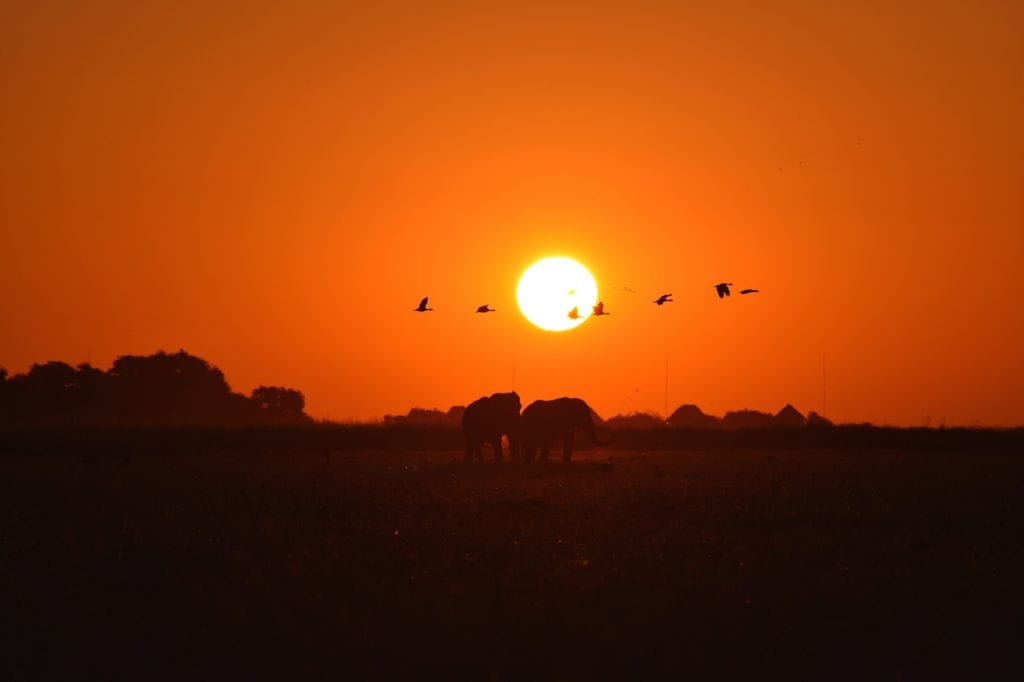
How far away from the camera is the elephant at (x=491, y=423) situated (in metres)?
38.3

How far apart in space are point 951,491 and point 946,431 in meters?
27.6

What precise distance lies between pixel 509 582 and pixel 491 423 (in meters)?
23.5

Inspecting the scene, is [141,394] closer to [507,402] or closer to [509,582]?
[507,402]

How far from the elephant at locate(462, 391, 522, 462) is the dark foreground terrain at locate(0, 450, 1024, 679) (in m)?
13.4

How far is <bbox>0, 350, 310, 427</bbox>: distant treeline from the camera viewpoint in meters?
78.0

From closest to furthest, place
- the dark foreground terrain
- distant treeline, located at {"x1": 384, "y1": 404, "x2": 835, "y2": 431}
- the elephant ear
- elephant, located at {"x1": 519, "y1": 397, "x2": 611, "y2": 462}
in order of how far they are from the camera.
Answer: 1. the dark foreground terrain
2. elephant, located at {"x1": 519, "y1": 397, "x2": 611, "y2": 462}
3. the elephant ear
4. distant treeline, located at {"x1": 384, "y1": 404, "x2": 835, "y2": 431}

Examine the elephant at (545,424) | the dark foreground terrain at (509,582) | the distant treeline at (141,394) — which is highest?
the distant treeline at (141,394)

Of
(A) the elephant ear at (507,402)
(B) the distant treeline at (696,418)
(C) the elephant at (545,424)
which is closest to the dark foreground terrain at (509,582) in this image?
(C) the elephant at (545,424)

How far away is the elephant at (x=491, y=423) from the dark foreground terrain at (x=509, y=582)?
1341cm

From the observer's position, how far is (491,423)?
3844cm

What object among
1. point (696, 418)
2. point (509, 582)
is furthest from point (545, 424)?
point (696, 418)

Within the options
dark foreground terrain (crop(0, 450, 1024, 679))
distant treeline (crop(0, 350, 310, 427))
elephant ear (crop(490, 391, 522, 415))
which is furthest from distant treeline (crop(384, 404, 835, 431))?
dark foreground terrain (crop(0, 450, 1024, 679))

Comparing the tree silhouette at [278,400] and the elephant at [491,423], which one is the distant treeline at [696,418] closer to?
the tree silhouette at [278,400]

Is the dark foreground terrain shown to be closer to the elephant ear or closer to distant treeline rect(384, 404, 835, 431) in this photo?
the elephant ear
